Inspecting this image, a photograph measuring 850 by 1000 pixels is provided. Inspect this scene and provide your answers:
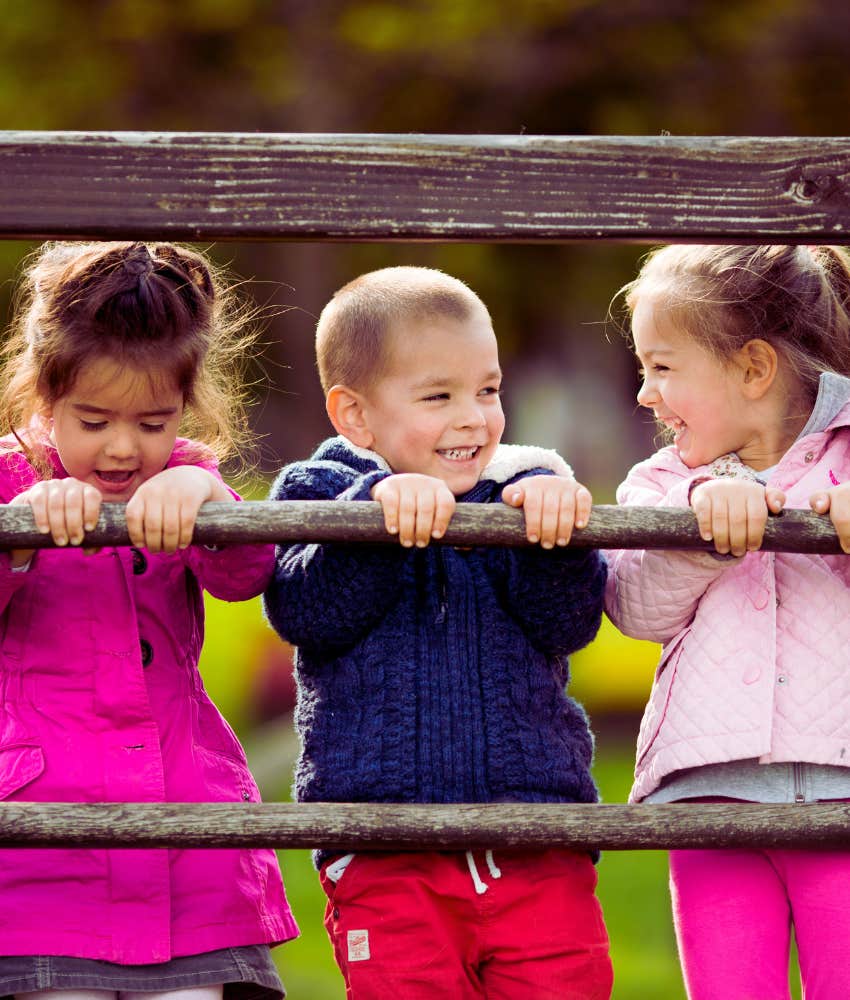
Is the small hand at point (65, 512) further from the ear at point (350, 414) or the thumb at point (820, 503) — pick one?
the thumb at point (820, 503)

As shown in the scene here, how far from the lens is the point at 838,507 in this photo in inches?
95.6

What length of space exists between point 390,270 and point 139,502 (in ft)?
2.94

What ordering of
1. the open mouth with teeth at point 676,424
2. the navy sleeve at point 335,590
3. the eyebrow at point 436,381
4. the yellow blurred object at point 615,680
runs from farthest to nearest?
1. the yellow blurred object at point 615,680
2. the open mouth with teeth at point 676,424
3. the eyebrow at point 436,381
4. the navy sleeve at point 335,590

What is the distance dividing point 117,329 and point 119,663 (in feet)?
1.80

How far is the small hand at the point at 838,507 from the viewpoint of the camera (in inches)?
94.4

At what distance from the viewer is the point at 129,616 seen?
2.81 meters

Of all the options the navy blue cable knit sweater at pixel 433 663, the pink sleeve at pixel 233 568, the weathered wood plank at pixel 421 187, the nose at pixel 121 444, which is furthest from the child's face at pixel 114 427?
the weathered wood plank at pixel 421 187

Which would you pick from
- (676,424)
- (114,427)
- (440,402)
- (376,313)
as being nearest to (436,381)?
(440,402)

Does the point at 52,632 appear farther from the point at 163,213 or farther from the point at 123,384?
the point at 163,213

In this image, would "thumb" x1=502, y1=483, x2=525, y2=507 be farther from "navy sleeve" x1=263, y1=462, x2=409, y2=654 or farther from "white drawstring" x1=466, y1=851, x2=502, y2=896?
"white drawstring" x1=466, y1=851, x2=502, y2=896

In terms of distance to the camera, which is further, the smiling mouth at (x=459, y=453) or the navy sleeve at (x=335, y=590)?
the smiling mouth at (x=459, y=453)

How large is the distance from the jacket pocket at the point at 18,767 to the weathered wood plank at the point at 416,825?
345 mm

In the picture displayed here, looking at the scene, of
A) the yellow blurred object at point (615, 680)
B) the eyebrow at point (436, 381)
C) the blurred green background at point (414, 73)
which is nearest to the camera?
the eyebrow at point (436, 381)

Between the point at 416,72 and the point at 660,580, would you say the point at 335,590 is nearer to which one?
the point at 660,580
